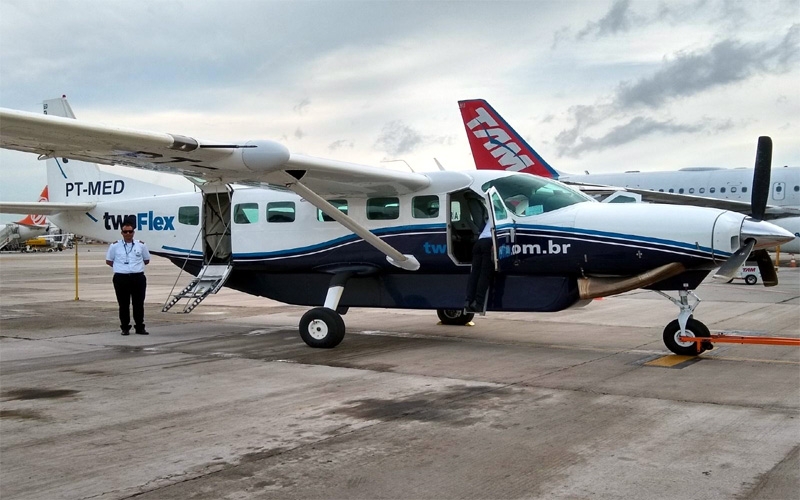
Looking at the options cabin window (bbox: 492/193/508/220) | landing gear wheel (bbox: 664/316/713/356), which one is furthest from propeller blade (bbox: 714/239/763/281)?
cabin window (bbox: 492/193/508/220)

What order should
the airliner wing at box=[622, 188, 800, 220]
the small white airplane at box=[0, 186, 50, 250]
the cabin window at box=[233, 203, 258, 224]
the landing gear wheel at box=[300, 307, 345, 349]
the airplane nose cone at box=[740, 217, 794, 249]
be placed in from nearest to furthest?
the airplane nose cone at box=[740, 217, 794, 249] < the landing gear wheel at box=[300, 307, 345, 349] < the cabin window at box=[233, 203, 258, 224] < the airliner wing at box=[622, 188, 800, 220] < the small white airplane at box=[0, 186, 50, 250]

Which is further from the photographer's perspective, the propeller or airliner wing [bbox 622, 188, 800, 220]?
airliner wing [bbox 622, 188, 800, 220]

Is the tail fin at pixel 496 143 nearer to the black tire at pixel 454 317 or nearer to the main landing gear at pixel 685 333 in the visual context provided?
the black tire at pixel 454 317

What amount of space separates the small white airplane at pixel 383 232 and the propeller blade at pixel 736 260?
0.04 feet

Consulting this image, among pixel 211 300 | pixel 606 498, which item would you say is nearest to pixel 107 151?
pixel 606 498

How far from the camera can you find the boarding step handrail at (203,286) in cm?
1078

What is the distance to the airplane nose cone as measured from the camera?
791 cm

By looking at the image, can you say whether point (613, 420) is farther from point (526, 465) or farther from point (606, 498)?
point (606, 498)

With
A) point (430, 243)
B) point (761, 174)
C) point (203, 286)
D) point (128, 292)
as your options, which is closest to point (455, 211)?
point (430, 243)

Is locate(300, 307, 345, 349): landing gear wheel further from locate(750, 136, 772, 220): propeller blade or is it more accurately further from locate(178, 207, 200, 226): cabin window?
locate(750, 136, 772, 220): propeller blade

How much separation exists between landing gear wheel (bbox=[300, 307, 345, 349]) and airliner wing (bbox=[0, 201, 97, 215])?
557cm

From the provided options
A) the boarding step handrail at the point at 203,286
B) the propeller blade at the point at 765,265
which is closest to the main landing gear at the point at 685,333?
the propeller blade at the point at 765,265

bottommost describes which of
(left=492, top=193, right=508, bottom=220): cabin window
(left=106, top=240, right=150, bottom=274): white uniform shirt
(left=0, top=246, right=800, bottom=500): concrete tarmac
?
(left=0, top=246, right=800, bottom=500): concrete tarmac

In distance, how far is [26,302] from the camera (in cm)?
1700
